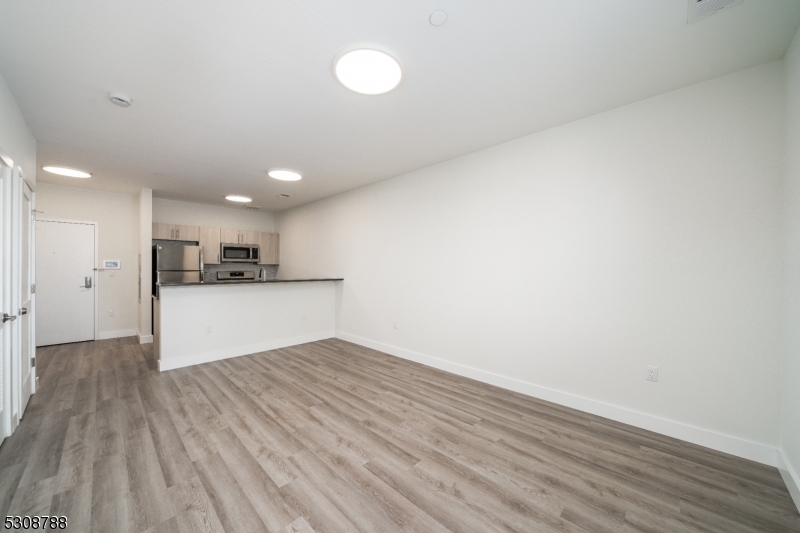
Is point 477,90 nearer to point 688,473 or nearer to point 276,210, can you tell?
point 688,473

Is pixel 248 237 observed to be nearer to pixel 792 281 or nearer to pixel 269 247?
pixel 269 247

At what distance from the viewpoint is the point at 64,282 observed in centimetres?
518

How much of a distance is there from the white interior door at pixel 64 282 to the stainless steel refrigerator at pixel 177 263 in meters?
1.02

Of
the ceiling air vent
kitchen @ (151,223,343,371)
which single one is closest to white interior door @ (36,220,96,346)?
kitchen @ (151,223,343,371)

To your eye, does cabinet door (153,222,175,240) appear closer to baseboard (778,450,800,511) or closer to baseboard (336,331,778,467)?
baseboard (336,331,778,467)

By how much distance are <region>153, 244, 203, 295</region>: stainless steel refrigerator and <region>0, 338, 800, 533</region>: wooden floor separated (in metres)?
2.70

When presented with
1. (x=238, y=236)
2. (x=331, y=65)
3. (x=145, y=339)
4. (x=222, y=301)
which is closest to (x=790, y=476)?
(x=331, y=65)

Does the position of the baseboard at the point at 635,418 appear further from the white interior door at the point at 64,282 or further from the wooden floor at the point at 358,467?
the white interior door at the point at 64,282

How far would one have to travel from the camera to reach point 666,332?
2.44 meters

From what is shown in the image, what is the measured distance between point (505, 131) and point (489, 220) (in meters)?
0.95

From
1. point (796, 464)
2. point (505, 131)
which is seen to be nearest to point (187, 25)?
point (505, 131)

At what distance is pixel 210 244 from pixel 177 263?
0.90 m

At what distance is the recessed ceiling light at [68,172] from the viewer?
4.26 metres

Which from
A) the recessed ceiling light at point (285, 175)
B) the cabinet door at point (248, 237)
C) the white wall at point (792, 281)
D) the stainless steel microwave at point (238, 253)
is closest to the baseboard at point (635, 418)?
the white wall at point (792, 281)
